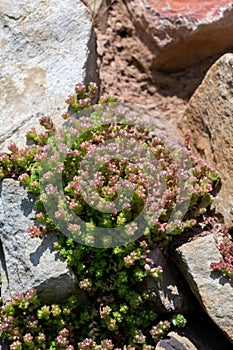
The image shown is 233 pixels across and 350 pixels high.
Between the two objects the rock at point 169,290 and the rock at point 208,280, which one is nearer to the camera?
the rock at point 208,280

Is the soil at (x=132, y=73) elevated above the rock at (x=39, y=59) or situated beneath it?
situated beneath

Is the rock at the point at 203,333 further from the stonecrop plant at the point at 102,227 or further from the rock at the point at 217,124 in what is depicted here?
the rock at the point at 217,124

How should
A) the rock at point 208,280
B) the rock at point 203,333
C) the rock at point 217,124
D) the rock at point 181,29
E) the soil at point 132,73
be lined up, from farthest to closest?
the soil at point 132,73, the rock at point 181,29, the rock at point 217,124, the rock at point 203,333, the rock at point 208,280

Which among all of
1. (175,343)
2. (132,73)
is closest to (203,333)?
(175,343)

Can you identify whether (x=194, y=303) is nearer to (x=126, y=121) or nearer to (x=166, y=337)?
(x=166, y=337)

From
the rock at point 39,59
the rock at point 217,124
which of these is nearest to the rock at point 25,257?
the rock at point 39,59

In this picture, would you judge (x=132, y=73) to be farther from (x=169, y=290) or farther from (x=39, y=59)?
(x=169, y=290)
